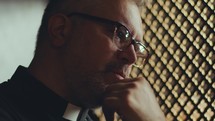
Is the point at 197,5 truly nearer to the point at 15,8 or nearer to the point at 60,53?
the point at 60,53

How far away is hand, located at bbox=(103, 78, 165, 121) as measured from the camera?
81cm

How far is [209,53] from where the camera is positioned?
3.01ft

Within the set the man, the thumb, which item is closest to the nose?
the man

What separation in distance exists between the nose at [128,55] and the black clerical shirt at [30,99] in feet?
0.48

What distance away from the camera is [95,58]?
A: 89 centimetres

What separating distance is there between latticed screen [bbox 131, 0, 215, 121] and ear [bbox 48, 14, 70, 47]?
19 centimetres

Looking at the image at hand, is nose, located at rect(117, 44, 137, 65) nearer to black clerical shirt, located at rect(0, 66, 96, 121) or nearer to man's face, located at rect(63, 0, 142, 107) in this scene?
man's face, located at rect(63, 0, 142, 107)

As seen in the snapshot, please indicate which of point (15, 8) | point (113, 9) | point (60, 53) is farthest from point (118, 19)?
point (15, 8)

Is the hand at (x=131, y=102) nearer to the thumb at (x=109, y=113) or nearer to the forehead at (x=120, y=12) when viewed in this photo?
the thumb at (x=109, y=113)

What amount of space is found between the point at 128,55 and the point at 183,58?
0.46ft

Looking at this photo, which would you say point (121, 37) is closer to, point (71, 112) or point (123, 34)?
point (123, 34)

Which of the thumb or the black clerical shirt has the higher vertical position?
the black clerical shirt

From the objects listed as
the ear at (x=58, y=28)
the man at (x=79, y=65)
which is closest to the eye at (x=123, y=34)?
the man at (x=79, y=65)

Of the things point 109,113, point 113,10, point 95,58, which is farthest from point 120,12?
point 109,113
